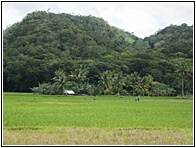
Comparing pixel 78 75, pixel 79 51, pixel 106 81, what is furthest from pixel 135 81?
pixel 79 51

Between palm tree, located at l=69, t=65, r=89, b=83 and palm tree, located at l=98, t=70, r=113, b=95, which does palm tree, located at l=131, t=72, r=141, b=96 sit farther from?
palm tree, located at l=69, t=65, r=89, b=83

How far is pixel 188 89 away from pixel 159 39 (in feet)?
137

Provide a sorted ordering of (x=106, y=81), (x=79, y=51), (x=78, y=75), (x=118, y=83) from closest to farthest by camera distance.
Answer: (x=118, y=83), (x=106, y=81), (x=78, y=75), (x=79, y=51)

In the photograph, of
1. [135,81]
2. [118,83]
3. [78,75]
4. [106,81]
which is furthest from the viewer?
[78,75]

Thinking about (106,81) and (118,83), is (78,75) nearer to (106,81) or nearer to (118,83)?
(106,81)

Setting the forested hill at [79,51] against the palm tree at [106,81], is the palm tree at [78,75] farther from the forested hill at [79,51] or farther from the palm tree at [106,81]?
the palm tree at [106,81]

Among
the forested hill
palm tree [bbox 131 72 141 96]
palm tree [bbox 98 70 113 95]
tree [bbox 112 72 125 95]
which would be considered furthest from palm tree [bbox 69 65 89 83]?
palm tree [bbox 131 72 141 96]

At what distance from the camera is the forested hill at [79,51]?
6075 cm

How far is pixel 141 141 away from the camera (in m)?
9.48

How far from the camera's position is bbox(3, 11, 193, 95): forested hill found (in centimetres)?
6075

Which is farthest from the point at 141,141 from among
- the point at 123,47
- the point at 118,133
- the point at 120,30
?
the point at 120,30

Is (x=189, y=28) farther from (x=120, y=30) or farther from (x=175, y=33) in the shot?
(x=120, y=30)

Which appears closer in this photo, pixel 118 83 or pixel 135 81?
pixel 118 83

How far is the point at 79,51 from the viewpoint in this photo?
251 ft
